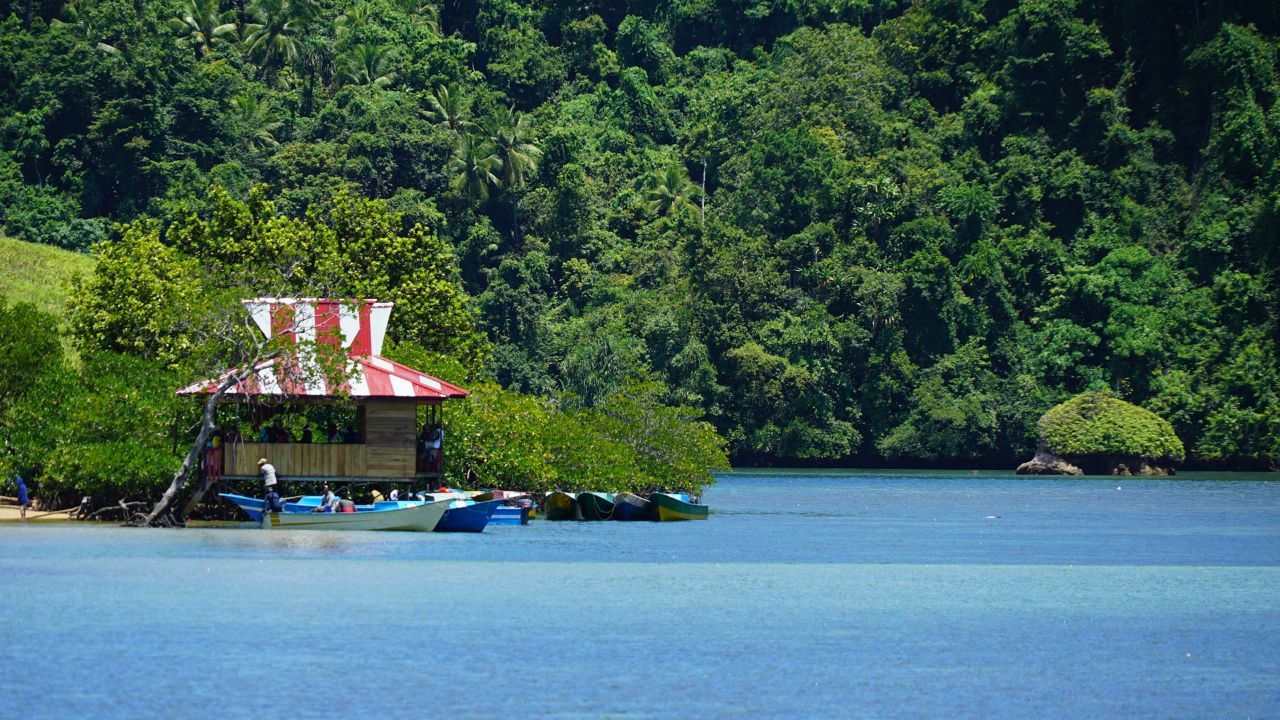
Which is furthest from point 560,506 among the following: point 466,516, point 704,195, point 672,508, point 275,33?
point 275,33

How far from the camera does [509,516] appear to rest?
52.8m

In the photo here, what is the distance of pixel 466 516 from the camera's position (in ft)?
153

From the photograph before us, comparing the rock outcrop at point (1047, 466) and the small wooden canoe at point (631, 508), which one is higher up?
the rock outcrop at point (1047, 466)

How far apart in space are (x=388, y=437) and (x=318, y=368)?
114 inches

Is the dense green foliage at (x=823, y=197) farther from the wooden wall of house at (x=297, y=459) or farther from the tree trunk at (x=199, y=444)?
the tree trunk at (x=199, y=444)

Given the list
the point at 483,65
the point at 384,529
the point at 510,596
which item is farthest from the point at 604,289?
the point at 510,596

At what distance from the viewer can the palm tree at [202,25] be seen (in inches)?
4594

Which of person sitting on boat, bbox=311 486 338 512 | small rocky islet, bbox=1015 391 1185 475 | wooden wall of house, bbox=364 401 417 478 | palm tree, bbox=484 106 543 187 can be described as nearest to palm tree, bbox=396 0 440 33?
palm tree, bbox=484 106 543 187

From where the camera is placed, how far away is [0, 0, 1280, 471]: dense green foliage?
94.4m

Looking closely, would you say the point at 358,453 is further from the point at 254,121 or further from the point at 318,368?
the point at 254,121

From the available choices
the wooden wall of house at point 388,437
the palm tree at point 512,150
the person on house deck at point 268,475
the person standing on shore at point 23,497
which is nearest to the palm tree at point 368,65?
the palm tree at point 512,150

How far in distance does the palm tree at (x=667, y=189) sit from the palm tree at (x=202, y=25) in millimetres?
28622

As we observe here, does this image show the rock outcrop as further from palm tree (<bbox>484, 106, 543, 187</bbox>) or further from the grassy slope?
the grassy slope

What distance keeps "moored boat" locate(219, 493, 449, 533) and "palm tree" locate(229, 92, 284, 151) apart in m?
61.9
